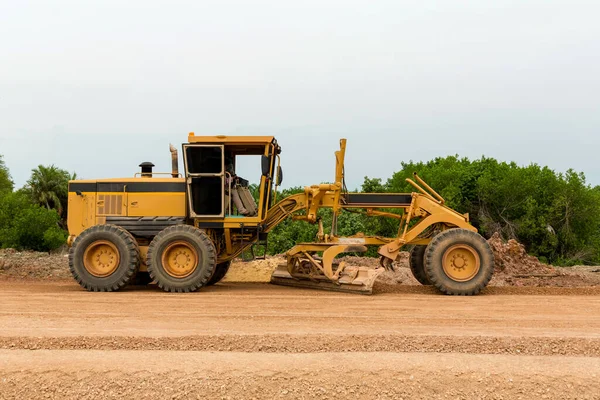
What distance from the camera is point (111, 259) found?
1245cm

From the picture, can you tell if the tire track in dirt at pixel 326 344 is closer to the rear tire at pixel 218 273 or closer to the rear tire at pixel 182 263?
the rear tire at pixel 182 263

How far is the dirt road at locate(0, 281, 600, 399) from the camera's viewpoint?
18.5 feet

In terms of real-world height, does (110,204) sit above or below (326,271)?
above

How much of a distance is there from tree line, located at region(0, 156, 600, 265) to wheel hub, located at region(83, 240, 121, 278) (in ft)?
57.1

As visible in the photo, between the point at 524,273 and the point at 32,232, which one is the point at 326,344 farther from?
the point at 32,232

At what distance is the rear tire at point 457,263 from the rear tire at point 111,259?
5.74m

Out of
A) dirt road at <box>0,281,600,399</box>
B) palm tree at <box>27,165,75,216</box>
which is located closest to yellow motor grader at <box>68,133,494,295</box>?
dirt road at <box>0,281,600,399</box>

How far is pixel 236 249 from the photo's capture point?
13250 mm

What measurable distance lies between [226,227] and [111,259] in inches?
92.3

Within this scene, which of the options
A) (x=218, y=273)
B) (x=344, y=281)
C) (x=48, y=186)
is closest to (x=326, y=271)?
(x=344, y=281)

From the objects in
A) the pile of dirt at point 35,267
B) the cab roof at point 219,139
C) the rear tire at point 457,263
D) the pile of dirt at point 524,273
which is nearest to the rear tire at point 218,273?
the cab roof at point 219,139

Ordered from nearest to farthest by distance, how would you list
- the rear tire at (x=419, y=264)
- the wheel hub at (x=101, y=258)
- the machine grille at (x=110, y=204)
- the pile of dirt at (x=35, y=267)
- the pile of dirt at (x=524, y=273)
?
the wheel hub at (x=101, y=258)
the machine grille at (x=110, y=204)
the rear tire at (x=419, y=264)
the pile of dirt at (x=524, y=273)
the pile of dirt at (x=35, y=267)

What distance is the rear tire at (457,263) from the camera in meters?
12.0

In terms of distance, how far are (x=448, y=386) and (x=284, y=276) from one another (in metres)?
8.01
